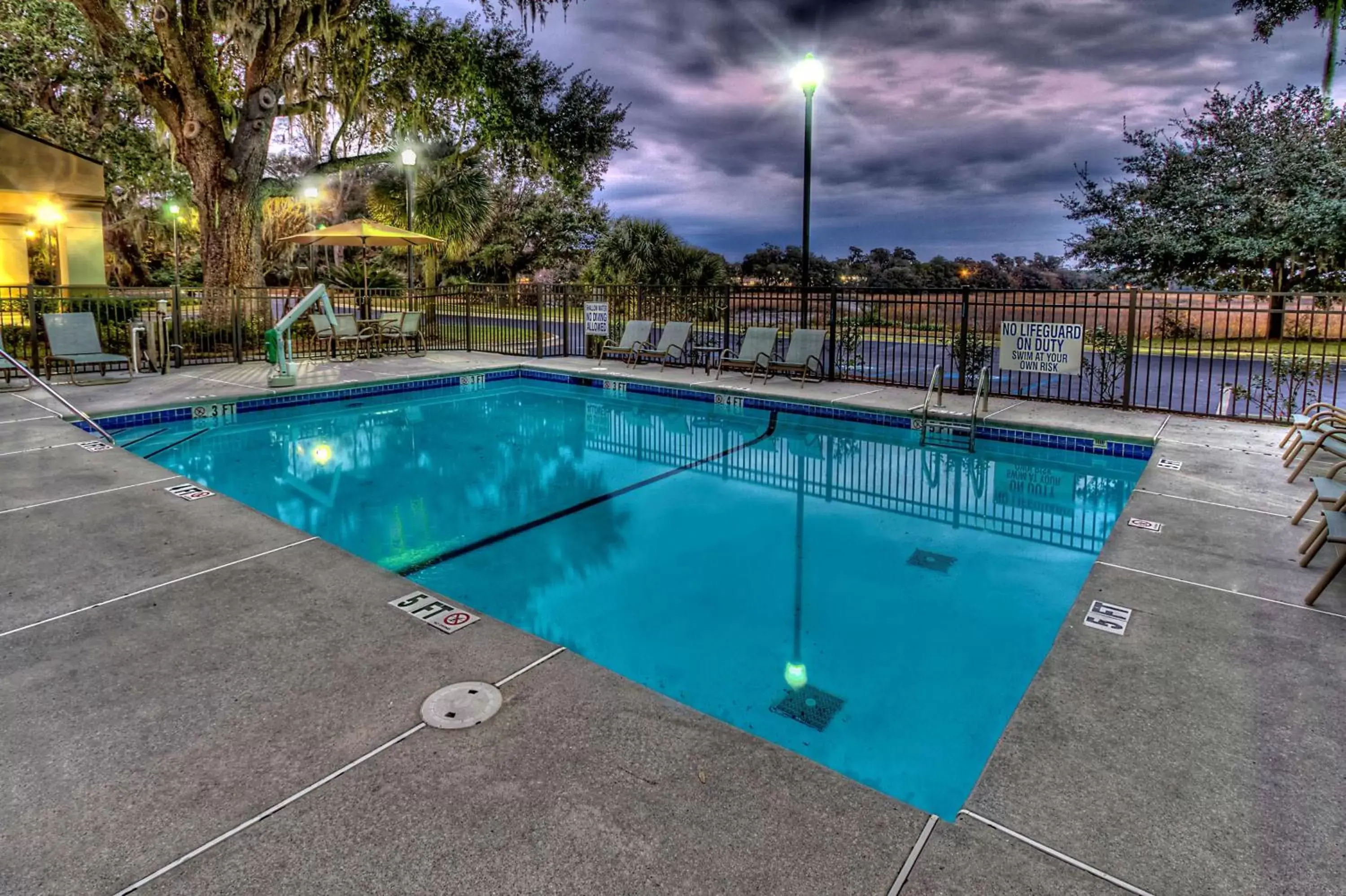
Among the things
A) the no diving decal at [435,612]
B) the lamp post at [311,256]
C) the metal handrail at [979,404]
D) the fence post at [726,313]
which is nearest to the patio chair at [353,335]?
the fence post at [726,313]

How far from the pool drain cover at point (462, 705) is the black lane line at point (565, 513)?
1.51 meters

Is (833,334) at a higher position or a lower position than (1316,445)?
higher

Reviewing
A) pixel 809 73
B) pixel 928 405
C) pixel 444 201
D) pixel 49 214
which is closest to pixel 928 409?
pixel 928 405

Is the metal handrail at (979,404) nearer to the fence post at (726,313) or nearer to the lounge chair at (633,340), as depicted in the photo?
the fence post at (726,313)

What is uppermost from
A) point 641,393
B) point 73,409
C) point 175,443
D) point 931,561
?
point 73,409

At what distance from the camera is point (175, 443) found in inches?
285

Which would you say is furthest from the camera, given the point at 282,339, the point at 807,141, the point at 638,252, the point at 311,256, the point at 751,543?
the point at 311,256

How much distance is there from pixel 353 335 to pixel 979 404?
9.80 meters

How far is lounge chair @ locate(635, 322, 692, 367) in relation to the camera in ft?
36.8

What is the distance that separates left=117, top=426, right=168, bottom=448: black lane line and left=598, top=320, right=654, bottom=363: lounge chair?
6186 millimetres

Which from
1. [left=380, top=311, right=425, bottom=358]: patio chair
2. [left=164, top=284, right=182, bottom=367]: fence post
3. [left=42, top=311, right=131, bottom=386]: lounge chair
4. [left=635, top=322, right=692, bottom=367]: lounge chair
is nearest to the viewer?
[left=42, top=311, right=131, bottom=386]: lounge chair

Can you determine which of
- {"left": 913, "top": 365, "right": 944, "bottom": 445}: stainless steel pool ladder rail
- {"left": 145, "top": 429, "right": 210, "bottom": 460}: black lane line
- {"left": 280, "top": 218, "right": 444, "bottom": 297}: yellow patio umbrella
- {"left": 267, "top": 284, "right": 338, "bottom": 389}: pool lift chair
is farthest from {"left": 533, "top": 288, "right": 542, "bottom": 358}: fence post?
{"left": 913, "top": 365, "right": 944, "bottom": 445}: stainless steel pool ladder rail

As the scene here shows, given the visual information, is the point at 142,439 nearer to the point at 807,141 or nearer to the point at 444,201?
the point at 807,141

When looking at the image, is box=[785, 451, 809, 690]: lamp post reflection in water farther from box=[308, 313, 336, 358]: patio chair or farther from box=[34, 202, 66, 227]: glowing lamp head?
box=[34, 202, 66, 227]: glowing lamp head
